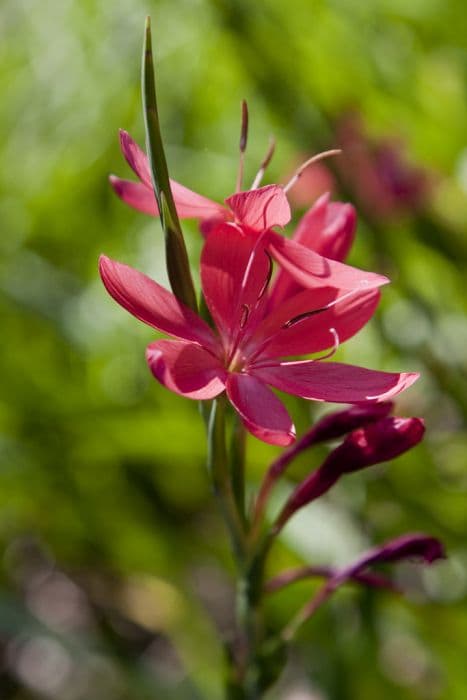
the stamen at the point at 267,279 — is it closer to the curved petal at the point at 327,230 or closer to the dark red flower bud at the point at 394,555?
the curved petal at the point at 327,230

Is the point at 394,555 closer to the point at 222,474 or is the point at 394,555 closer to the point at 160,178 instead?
the point at 222,474

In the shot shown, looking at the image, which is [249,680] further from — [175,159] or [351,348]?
[175,159]

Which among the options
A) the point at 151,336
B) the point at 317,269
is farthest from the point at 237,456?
the point at 151,336

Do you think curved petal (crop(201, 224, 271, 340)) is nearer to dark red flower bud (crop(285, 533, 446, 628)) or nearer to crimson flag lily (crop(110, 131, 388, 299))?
crimson flag lily (crop(110, 131, 388, 299))

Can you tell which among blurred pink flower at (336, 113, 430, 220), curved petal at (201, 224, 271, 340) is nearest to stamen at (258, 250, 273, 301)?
curved petal at (201, 224, 271, 340)

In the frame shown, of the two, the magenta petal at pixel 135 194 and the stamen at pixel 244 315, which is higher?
the magenta petal at pixel 135 194

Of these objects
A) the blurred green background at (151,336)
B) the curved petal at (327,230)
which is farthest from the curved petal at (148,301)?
the blurred green background at (151,336)
